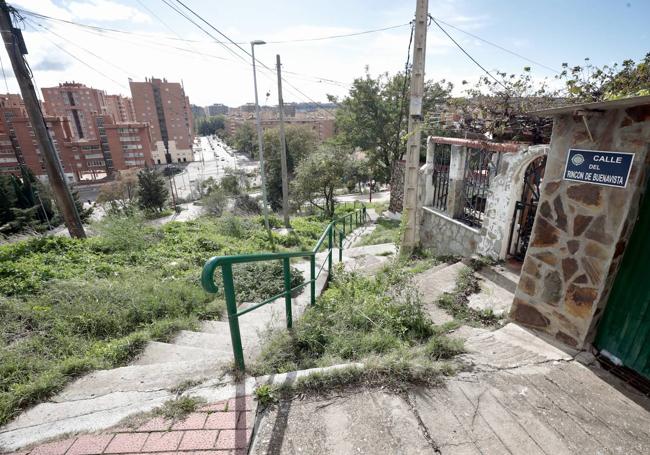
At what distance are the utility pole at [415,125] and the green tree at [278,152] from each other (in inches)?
642

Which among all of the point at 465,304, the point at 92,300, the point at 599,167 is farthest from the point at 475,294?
the point at 92,300

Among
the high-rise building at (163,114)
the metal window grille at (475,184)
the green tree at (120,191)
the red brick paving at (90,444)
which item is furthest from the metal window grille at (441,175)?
the high-rise building at (163,114)

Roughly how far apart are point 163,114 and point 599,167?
8028 cm

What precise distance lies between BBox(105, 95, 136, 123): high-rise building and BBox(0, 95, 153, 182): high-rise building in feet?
91.2

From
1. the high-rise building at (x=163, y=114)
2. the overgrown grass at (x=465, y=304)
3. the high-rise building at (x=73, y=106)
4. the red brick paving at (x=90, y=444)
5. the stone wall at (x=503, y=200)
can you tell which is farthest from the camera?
the high-rise building at (x=73, y=106)

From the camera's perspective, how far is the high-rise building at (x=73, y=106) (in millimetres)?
66812

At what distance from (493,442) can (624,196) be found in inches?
87.3

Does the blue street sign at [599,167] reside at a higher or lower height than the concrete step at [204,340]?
higher

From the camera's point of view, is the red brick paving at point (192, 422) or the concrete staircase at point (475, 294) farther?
the concrete staircase at point (475, 294)

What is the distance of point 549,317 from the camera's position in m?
3.16

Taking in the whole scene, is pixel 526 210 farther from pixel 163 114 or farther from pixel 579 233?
pixel 163 114

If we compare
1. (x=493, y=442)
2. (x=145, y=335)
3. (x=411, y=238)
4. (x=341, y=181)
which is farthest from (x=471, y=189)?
(x=341, y=181)

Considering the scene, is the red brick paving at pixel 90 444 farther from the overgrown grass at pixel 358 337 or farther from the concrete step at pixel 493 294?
the concrete step at pixel 493 294

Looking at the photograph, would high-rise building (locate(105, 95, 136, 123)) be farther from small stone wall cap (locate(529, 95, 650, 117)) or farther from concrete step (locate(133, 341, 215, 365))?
small stone wall cap (locate(529, 95, 650, 117))
